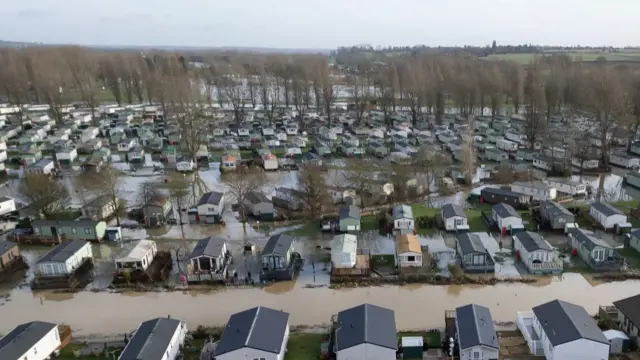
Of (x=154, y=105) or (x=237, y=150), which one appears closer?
(x=237, y=150)

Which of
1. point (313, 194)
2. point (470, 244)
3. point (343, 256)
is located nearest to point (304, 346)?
point (343, 256)

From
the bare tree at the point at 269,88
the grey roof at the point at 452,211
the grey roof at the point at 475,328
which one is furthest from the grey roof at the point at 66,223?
the bare tree at the point at 269,88

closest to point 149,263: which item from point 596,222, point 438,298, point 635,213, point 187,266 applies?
point 187,266

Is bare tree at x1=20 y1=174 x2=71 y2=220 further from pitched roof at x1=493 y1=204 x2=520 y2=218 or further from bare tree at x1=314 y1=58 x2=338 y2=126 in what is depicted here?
bare tree at x1=314 y1=58 x2=338 y2=126

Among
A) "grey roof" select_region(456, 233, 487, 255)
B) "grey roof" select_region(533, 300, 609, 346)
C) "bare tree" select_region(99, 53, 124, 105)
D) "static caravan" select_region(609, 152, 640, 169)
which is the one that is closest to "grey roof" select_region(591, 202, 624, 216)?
"grey roof" select_region(456, 233, 487, 255)

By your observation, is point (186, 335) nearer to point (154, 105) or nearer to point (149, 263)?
point (149, 263)

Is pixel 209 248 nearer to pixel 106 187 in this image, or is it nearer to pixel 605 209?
pixel 106 187
